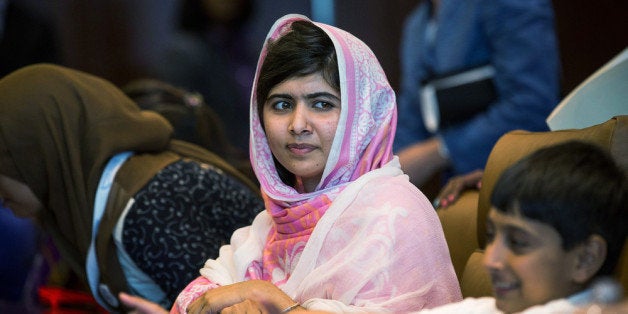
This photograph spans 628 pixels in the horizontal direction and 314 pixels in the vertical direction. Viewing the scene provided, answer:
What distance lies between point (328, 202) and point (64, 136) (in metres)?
0.91

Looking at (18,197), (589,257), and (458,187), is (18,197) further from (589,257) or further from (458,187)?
(589,257)

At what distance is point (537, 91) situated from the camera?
8.65 feet

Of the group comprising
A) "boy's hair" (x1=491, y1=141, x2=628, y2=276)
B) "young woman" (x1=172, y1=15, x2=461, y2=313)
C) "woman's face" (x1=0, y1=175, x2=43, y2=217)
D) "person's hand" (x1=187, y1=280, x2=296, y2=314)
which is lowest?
"woman's face" (x1=0, y1=175, x2=43, y2=217)

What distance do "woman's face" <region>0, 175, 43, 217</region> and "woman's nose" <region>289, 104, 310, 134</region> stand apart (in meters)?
0.95

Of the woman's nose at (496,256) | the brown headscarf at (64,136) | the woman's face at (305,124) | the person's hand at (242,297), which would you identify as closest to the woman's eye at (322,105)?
the woman's face at (305,124)

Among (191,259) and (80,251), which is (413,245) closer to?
(191,259)

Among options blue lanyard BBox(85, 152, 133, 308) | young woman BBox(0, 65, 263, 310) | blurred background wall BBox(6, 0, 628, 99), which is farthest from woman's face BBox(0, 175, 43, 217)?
blurred background wall BBox(6, 0, 628, 99)

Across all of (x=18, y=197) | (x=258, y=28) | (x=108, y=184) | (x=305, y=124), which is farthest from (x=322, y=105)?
(x=258, y=28)

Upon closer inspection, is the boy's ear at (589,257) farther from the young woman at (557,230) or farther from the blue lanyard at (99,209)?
the blue lanyard at (99,209)

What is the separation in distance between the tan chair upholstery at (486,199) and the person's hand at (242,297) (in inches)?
17.3

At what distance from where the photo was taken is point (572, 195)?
1.23 m

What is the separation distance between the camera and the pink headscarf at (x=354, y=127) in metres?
1.81

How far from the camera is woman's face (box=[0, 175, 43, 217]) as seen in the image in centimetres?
242

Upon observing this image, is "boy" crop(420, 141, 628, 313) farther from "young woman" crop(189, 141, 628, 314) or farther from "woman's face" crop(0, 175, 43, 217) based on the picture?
"woman's face" crop(0, 175, 43, 217)
